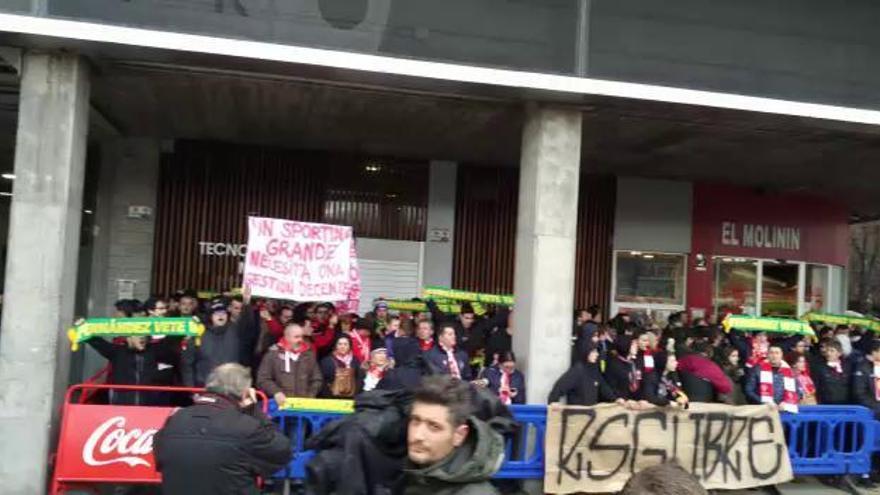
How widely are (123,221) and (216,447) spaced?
11.2 metres

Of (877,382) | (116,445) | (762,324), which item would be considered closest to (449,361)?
(116,445)

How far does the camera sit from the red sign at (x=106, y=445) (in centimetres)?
692

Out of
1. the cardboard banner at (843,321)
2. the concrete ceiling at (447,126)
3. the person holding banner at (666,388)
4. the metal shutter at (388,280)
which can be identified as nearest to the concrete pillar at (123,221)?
the concrete ceiling at (447,126)

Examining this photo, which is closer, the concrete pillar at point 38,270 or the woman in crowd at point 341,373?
the concrete pillar at point 38,270

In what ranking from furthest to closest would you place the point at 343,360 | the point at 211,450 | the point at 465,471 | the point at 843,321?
the point at 843,321, the point at 343,360, the point at 211,450, the point at 465,471

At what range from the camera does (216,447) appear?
3629 millimetres

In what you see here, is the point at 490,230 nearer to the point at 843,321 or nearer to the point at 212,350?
the point at 843,321

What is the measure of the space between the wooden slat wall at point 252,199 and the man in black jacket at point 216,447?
1069 cm

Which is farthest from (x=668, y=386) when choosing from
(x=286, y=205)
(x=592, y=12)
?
(x=286, y=205)

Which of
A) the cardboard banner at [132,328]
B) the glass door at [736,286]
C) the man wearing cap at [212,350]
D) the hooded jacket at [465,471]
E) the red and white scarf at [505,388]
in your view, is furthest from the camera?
the glass door at [736,286]

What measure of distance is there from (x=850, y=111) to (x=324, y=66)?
6298 mm

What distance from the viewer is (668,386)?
9164mm

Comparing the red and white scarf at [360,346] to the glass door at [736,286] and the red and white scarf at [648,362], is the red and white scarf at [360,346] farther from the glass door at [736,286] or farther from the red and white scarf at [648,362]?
the glass door at [736,286]

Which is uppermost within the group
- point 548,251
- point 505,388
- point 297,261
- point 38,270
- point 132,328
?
point 548,251
